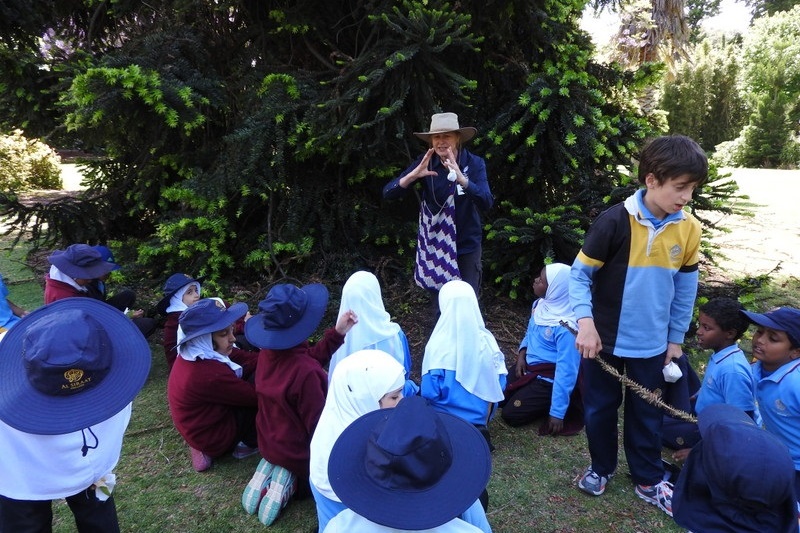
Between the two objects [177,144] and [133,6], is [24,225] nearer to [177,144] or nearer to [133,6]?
[177,144]

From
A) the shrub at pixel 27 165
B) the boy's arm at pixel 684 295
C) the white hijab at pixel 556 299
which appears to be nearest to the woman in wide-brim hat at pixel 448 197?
the white hijab at pixel 556 299

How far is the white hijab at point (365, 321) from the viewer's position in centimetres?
324

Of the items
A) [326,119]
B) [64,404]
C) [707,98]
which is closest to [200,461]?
[64,404]

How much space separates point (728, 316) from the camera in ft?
9.80

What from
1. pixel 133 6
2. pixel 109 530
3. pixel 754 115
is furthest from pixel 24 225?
pixel 754 115

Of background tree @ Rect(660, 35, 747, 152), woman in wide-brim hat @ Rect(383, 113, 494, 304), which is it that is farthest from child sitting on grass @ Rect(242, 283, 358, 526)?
background tree @ Rect(660, 35, 747, 152)

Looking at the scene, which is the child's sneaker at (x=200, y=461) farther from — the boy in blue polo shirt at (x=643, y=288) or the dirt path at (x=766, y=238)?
the dirt path at (x=766, y=238)

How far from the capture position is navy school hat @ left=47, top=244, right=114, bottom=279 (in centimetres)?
398

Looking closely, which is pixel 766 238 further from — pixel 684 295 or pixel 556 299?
pixel 684 295

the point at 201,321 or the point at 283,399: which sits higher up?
the point at 201,321

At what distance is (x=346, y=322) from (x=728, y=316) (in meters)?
2.27

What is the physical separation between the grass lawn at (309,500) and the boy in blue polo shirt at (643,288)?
311 mm

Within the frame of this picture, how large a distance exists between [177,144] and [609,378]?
5.35 m

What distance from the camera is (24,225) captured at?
5617 millimetres
